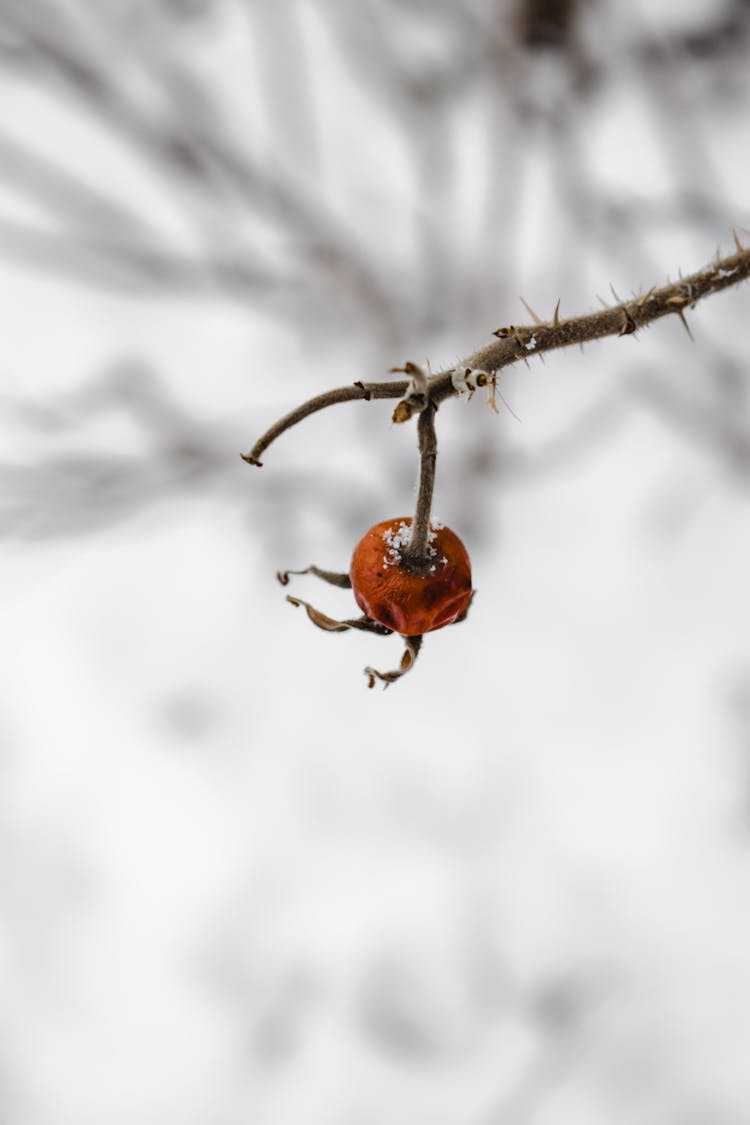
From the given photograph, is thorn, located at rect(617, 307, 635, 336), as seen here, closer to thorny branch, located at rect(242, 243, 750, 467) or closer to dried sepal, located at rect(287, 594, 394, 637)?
thorny branch, located at rect(242, 243, 750, 467)

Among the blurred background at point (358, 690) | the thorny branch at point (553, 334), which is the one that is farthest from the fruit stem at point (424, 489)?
the blurred background at point (358, 690)

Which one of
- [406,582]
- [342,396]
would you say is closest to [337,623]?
[406,582]

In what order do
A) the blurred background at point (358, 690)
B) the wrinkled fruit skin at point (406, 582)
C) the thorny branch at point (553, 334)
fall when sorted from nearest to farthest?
the thorny branch at point (553, 334) → the wrinkled fruit skin at point (406, 582) → the blurred background at point (358, 690)

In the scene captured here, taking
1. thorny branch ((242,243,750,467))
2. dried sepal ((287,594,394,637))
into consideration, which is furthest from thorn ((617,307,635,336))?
dried sepal ((287,594,394,637))

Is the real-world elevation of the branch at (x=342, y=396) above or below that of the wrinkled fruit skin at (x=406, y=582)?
below

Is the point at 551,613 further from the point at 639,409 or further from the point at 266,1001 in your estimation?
the point at 266,1001

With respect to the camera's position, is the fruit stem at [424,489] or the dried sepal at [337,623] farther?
the dried sepal at [337,623]

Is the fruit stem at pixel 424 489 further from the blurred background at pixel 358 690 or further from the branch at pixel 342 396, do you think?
the blurred background at pixel 358 690
